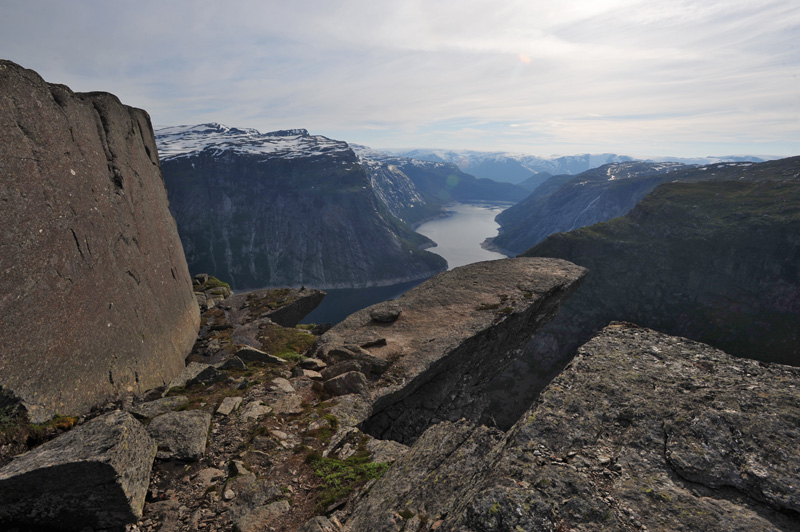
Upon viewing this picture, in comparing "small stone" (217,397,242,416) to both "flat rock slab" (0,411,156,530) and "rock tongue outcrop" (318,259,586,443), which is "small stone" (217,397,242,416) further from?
"flat rock slab" (0,411,156,530)

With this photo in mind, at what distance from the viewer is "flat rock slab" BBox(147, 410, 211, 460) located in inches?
400

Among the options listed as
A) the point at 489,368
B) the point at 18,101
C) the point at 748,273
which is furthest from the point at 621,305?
the point at 18,101

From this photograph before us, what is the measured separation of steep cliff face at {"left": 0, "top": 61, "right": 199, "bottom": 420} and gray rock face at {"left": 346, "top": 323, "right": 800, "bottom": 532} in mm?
10920

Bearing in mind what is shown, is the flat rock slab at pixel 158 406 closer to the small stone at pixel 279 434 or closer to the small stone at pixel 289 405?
the small stone at pixel 289 405

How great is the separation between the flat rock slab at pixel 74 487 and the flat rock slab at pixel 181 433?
1.71 m

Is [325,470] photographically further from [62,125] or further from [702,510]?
[62,125]

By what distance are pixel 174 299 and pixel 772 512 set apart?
86.2 ft

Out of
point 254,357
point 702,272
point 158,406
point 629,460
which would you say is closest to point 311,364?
point 254,357

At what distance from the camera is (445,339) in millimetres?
21828

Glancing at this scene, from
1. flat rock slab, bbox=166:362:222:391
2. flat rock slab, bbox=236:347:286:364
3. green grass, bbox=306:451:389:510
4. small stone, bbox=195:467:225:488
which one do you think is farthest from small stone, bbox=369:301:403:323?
small stone, bbox=195:467:225:488

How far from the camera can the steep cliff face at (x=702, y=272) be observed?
117562mm

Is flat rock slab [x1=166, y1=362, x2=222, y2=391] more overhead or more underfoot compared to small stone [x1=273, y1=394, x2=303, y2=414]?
more overhead

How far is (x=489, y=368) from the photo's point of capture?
27.9m

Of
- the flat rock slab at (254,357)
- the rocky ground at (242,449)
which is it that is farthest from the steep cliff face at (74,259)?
the flat rock slab at (254,357)
